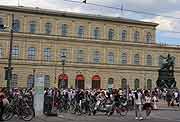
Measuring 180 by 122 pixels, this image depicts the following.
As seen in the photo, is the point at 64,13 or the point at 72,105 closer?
the point at 72,105

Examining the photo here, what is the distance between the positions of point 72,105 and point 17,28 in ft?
187

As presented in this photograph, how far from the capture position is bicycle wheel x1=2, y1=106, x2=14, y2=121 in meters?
20.3

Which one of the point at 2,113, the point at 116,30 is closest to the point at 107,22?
the point at 116,30

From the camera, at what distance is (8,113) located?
67.1 feet

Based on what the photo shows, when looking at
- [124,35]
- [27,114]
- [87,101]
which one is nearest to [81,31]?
[124,35]

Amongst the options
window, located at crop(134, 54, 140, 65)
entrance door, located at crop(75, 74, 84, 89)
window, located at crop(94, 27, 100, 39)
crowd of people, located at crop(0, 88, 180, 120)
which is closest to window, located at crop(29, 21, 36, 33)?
entrance door, located at crop(75, 74, 84, 89)

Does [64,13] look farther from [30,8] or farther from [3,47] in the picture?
[3,47]

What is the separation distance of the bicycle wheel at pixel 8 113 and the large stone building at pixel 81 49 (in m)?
55.8

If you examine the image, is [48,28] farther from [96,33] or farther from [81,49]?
[96,33]

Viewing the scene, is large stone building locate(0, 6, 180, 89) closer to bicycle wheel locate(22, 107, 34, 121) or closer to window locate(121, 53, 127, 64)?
window locate(121, 53, 127, 64)

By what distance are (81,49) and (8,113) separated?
215 feet

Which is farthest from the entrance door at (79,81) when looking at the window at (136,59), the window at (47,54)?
the window at (136,59)

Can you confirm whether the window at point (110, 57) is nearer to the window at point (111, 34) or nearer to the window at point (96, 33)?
the window at point (111, 34)

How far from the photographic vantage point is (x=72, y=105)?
1107 inches
